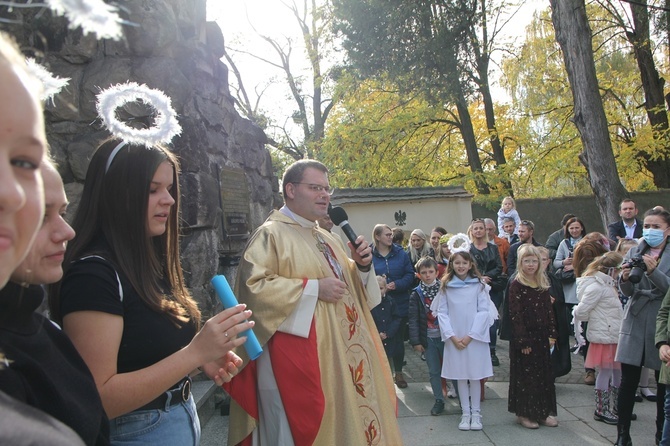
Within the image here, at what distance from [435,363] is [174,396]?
443cm

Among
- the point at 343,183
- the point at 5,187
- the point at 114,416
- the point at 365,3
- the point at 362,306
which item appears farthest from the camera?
the point at 343,183

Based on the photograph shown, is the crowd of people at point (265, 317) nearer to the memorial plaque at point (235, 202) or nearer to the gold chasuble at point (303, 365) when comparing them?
the gold chasuble at point (303, 365)

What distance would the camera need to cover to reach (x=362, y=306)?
12.2 feet

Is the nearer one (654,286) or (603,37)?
(654,286)

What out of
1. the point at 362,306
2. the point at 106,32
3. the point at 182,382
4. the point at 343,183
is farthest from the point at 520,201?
the point at 106,32

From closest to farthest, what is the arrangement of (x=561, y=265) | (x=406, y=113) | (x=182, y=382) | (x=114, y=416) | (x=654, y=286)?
(x=114, y=416), (x=182, y=382), (x=654, y=286), (x=561, y=265), (x=406, y=113)

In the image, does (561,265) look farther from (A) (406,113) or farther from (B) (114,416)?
(A) (406,113)

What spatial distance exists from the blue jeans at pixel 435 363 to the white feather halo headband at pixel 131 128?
4.38 meters

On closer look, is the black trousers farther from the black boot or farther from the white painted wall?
the white painted wall

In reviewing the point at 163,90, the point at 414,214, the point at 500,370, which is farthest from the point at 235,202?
the point at 414,214

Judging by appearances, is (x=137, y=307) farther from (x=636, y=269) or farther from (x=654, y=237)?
(x=654, y=237)

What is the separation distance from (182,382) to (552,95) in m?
17.7

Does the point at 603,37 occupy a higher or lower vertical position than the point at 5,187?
higher

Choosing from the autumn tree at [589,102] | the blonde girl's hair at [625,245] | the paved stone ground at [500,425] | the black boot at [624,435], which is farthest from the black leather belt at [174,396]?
the autumn tree at [589,102]
